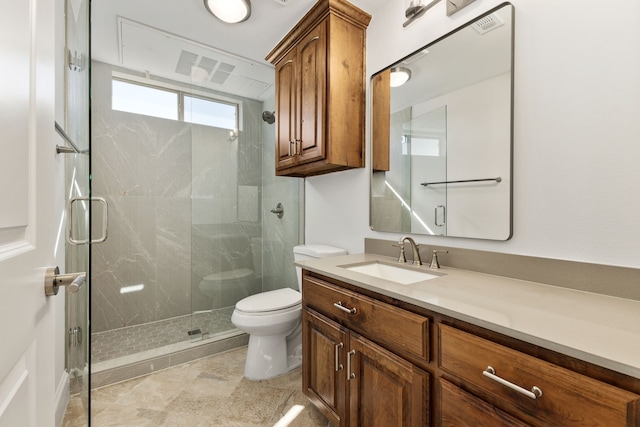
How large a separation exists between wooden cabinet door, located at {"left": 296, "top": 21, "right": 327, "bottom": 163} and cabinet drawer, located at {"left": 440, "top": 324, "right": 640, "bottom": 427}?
4.07 feet

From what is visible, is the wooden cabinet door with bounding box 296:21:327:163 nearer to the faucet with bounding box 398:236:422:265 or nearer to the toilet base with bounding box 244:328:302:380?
the faucet with bounding box 398:236:422:265

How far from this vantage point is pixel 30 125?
492 mm

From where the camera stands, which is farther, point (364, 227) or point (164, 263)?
point (164, 263)

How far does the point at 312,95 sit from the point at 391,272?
46.8 inches

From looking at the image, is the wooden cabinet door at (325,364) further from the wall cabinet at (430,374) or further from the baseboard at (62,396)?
the baseboard at (62,396)

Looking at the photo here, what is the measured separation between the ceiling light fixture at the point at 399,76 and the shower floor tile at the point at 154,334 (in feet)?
7.55

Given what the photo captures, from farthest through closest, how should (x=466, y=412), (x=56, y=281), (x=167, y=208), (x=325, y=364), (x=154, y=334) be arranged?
1. (x=167, y=208)
2. (x=154, y=334)
3. (x=325, y=364)
4. (x=466, y=412)
5. (x=56, y=281)

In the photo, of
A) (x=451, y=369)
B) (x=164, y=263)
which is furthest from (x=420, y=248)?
(x=164, y=263)

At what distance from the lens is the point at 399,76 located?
5.31 ft

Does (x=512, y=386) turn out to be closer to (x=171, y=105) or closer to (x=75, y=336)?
(x=75, y=336)

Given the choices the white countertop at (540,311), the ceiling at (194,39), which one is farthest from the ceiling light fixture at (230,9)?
the white countertop at (540,311)

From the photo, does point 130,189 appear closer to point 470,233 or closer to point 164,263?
point 164,263

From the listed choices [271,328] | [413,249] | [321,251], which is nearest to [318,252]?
[321,251]

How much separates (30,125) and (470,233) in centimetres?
150
